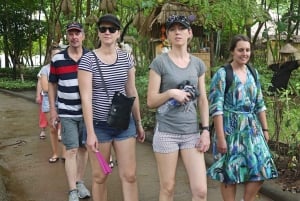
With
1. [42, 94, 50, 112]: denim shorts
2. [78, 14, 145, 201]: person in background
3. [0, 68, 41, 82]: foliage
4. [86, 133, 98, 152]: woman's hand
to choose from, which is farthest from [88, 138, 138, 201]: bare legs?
[0, 68, 41, 82]: foliage

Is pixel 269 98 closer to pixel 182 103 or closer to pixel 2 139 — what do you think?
pixel 182 103

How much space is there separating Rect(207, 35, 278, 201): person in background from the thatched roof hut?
4.16 metres

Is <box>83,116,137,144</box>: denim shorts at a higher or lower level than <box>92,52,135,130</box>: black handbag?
lower

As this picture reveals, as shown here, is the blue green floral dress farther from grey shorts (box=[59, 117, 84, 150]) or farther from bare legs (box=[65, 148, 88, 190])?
bare legs (box=[65, 148, 88, 190])

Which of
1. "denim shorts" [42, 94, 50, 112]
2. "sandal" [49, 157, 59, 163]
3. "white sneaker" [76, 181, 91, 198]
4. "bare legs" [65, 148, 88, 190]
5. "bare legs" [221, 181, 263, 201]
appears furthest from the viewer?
"denim shorts" [42, 94, 50, 112]

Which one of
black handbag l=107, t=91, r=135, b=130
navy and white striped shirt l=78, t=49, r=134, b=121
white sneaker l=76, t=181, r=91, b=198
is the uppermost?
navy and white striped shirt l=78, t=49, r=134, b=121

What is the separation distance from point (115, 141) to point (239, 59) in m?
1.24

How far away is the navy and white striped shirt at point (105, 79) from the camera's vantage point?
3428mm

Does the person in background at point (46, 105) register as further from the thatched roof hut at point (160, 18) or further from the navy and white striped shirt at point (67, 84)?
the thatched roof hut at point (160, 18)

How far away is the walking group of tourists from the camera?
325cm

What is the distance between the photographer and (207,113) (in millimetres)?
3393

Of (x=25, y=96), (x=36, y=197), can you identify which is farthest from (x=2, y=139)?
(x=25, y=96)

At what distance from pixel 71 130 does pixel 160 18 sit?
4.87 metres

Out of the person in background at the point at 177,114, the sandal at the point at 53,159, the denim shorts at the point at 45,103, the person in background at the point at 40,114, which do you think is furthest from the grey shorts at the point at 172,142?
the person in background at the point at 40,114
